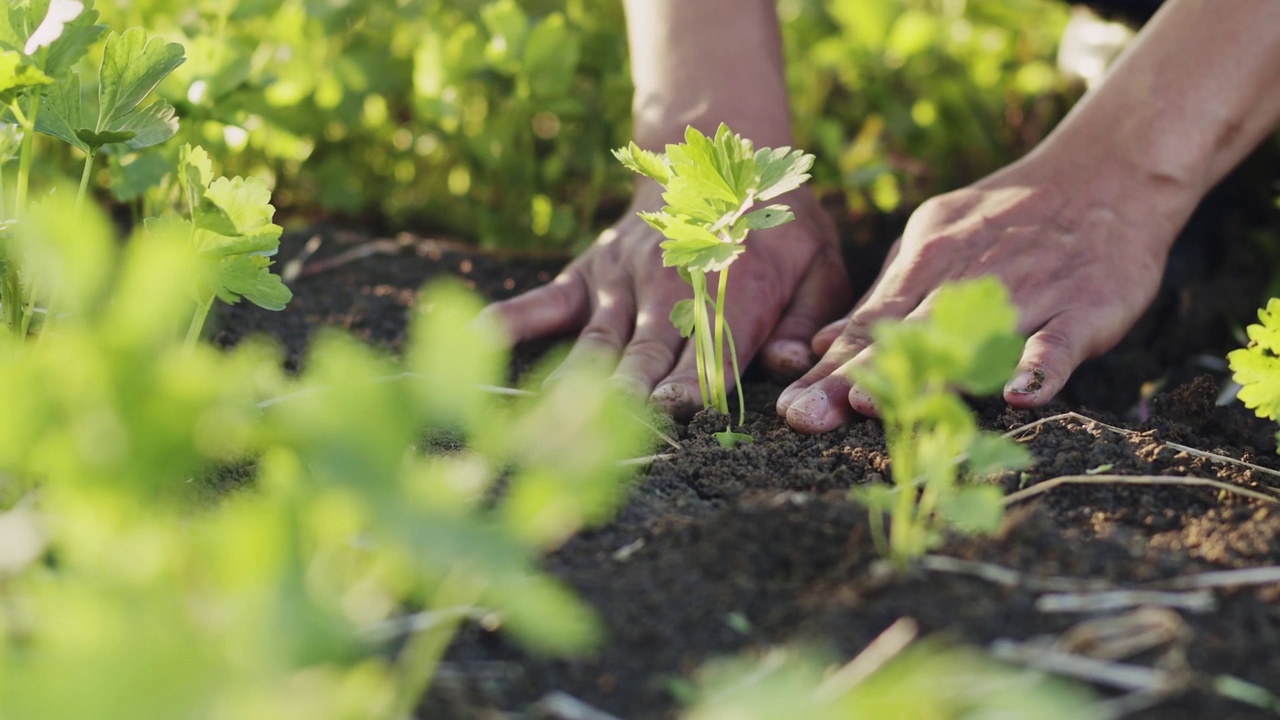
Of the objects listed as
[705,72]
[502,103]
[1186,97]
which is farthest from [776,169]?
[502,103]

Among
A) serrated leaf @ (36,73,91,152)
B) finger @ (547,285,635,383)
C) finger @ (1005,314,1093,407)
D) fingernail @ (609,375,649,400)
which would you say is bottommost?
finger @ (1005,314,1093,407)

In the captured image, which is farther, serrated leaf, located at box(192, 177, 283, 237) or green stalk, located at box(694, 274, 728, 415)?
green stalk, located at box(694, 274, 728, 415)

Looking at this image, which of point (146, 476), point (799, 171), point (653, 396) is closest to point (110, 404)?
point (146, 476)

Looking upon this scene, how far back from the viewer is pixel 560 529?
2.49 ft

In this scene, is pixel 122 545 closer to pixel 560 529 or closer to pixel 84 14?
pixel 560 529

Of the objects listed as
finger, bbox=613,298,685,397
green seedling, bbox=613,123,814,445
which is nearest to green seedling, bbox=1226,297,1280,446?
green seedling, bbox=613,123,814,445

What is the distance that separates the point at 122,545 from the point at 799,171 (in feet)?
2.60

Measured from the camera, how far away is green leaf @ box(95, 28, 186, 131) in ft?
4.26

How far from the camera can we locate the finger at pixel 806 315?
1.77 metres

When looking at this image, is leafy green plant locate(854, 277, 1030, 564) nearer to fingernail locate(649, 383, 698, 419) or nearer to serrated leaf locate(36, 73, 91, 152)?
fingernail locate(649, 383, 698, 419)

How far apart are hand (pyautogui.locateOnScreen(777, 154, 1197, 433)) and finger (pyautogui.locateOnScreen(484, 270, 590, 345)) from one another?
1.39ft

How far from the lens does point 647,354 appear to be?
1.73 metres

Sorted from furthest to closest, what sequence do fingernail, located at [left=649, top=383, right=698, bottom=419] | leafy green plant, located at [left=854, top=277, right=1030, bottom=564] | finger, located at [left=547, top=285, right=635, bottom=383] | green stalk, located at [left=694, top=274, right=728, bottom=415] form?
finger, located at [left=547, top=285, right=635, bottom=383]
fingernail, located at [left=649, top=383, right=698, bottom=419]
green stalk, located at [left=694, top=274, right=728, bottom=415]
leafy green plant, located at [left=854, top=277, right=1030, bottom=564]

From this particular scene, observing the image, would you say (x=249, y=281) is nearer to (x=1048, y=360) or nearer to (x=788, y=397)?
(x=788, y=397)
